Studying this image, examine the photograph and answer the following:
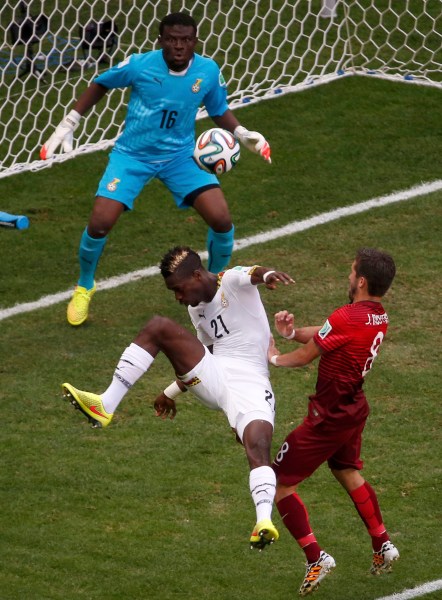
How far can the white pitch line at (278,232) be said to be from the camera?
10961mm

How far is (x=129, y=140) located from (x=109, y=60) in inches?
153

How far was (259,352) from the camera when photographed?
7656mm

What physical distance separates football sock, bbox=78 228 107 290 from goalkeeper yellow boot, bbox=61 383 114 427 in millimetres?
3088

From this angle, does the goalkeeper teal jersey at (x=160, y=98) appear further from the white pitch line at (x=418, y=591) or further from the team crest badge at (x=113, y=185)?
the white pitch line at (x=418, y=591)

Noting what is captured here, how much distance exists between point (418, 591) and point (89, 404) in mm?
2063

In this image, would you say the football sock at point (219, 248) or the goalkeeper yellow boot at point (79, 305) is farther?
the goalkeeper yellow boot at point (79, 305)

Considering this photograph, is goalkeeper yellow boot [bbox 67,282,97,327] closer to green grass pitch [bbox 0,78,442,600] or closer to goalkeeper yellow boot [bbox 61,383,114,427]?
green grass pitch [bbox 0,78,442,600]

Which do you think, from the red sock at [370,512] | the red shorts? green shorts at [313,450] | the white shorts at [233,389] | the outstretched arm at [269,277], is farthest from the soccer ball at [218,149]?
the red sock at [370,512]

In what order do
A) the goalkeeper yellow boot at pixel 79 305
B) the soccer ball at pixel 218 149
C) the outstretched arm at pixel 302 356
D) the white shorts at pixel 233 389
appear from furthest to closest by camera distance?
the goalkeeper yellow boot at pixel 79 305
the soccer ball at pixel 218 149
the white shorts at pixel 233 389
the outstretched arm at pixel 302 356

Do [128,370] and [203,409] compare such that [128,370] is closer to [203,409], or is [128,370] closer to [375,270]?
[375,270]

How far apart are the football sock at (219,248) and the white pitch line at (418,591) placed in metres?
3.80

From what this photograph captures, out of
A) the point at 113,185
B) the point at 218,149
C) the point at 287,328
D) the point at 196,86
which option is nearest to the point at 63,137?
the point at 113,185

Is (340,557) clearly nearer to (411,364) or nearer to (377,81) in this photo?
(411,364)

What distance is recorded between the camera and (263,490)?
6945 mm
